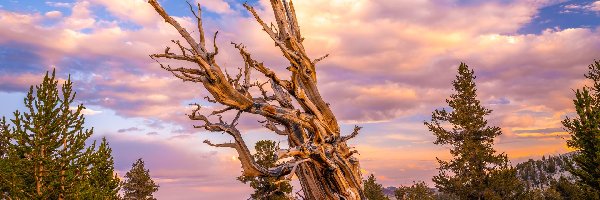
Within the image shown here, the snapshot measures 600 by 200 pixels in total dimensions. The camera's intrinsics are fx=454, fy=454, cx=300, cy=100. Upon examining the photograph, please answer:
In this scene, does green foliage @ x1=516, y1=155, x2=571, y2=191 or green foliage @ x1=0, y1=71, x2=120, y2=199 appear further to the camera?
green foliage @ x1=516, y1=155, x2=571, y2=191

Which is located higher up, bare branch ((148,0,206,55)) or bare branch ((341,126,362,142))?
bare branch ((148,0,206,55))

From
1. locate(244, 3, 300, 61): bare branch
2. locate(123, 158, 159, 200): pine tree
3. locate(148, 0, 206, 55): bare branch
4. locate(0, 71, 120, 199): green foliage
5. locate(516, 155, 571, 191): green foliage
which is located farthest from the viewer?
locate(516, 155, 571, 191): green foliage

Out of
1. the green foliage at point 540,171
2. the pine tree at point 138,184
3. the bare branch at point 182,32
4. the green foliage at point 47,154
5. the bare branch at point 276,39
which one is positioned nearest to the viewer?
the bare branch at point 182,32

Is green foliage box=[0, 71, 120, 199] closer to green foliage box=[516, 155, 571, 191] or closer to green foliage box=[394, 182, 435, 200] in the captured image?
green foliage box=[394, 182, 435, 200]

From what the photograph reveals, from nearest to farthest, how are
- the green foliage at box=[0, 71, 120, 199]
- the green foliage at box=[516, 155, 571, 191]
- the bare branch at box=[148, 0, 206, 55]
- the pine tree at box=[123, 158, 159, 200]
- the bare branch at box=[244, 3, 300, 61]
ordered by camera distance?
the bare branch at box=[148, 0, 206, 55] < the bare branch at box=[244, 3, 300, 61] < the green foliage at box=[0, 71, 120, 199] < the pine tree at box=[123, 158, 159, 200] < the green foliage at box=[516, 155, 571, 191]

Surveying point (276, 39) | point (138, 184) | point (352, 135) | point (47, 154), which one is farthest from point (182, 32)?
point (138, 184)

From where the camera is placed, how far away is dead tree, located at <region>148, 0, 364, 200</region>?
871 cm

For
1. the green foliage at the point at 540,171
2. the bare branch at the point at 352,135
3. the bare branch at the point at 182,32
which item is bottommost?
the bare branch at the point at 352,135

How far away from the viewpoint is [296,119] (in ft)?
30.0

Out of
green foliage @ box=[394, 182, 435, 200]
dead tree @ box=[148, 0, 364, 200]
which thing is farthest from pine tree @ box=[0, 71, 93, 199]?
green foliage @ box=[394, 182, 435, 200]

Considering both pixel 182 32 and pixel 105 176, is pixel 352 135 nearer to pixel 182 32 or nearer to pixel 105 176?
pixel 182 32

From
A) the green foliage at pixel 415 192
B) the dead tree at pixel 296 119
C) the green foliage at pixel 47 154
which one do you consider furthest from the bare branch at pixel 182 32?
the green foliage at pixel 415 192

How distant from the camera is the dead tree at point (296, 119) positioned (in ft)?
28.6

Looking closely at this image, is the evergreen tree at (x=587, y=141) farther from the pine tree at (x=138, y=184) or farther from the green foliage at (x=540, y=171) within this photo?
the green foliage at (x=540, y=171)
